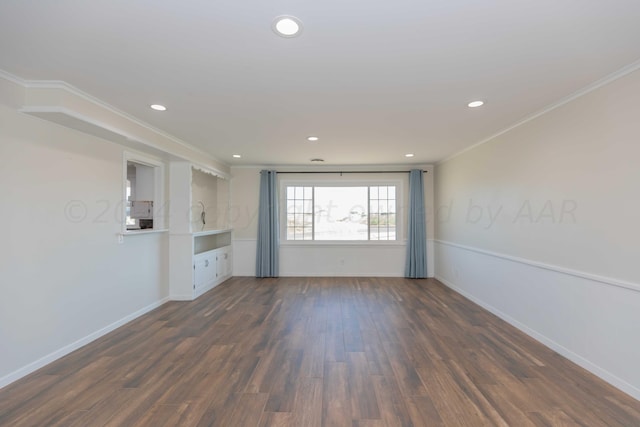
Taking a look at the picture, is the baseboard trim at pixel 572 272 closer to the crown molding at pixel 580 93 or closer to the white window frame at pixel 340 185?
the crown molding at pixel 580 93

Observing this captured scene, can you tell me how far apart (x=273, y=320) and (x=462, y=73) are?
339cm

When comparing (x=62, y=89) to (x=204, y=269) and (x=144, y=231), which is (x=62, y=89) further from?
(x=204, y=269)

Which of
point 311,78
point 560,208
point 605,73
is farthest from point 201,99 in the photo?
point 560,208

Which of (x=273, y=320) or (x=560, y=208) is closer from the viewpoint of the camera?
(x=560, y=208)

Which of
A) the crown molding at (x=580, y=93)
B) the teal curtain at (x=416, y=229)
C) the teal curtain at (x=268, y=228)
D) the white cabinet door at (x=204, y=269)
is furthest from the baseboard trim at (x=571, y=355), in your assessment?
the white cabinet door at (x=204, y=269)

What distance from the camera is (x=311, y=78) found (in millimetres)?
2271

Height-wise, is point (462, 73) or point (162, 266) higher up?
point (462, 73)

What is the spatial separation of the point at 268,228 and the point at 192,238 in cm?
181

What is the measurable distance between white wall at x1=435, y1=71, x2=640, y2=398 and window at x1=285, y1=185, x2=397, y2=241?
2.29 meters

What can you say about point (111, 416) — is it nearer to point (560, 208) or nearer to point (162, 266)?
point (162, 266)

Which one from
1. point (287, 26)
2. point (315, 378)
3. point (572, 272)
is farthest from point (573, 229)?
point (287, 26)

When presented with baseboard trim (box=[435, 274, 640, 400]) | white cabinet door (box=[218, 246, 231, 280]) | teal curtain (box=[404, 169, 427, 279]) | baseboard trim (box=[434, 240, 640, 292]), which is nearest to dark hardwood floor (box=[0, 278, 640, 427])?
baseboard trim (box=[435, 274, 640, 400])

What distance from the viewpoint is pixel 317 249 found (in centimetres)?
630

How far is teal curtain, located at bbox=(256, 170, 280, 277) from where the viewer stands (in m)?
6.13
